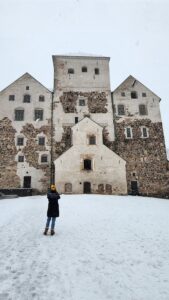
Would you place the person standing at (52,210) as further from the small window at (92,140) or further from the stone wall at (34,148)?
the stone wall at (34,148)

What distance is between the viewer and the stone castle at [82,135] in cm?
2869

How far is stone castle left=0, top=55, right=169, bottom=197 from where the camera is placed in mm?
28688

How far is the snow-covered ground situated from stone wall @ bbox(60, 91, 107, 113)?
2488 centimetres

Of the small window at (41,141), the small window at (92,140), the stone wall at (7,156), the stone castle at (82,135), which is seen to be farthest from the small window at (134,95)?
A: the stone wall at (7,156)

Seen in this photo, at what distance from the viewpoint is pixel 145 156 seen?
104 ft

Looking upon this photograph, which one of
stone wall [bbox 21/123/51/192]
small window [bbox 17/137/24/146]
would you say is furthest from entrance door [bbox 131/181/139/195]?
small window [bbox 17/137/24/146]

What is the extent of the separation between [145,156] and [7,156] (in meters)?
17.2

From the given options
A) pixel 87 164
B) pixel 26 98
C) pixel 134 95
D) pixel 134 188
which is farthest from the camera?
pixel 134 95

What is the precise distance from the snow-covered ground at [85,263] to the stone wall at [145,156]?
21442 millimetres

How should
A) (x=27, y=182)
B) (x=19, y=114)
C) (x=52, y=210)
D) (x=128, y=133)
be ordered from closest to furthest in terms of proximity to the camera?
(x=52, y=210) → (x=27, y=182) → (x=19, y=114) → (x=128, y=133)

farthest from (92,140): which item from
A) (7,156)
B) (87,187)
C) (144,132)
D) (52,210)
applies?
(52,210)

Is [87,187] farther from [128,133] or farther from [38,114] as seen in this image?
[38,114]

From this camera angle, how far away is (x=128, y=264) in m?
5.75

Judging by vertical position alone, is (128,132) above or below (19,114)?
below
